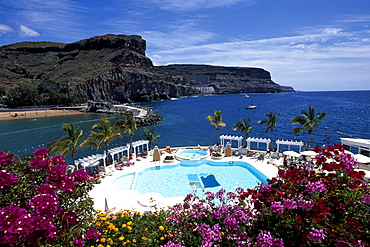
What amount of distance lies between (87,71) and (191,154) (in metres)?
112

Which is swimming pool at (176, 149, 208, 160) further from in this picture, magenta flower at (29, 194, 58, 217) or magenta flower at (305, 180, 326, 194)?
magenta flower at (29, 194, 58, 217)

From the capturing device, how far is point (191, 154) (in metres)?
23.7

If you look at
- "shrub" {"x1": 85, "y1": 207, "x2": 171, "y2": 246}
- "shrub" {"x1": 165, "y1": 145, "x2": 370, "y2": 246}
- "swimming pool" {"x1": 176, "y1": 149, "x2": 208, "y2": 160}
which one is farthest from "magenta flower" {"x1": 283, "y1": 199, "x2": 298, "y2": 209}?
"swimming pool" {"x1": 176, "y1": 149, "x2": 208, "y2": 160}

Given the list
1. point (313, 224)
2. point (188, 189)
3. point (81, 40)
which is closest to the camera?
point (313, 224)

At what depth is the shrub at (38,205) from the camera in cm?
305

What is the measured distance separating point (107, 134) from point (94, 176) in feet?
12.2

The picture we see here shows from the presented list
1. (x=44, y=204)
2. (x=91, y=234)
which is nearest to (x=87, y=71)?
(x=91, y=234)

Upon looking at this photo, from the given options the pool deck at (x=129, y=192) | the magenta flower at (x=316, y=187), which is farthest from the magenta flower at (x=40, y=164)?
the magenta flower at (x=316, y=187)

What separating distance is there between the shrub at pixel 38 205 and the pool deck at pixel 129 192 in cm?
369

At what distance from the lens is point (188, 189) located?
16.2m

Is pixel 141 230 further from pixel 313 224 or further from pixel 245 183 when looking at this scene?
pixel 245 183

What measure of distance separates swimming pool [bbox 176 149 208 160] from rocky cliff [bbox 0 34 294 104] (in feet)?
280

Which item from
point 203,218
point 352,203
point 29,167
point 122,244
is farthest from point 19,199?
point 352,203

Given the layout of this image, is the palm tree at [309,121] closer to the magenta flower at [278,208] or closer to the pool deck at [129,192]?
the pool deck at [129,192]
